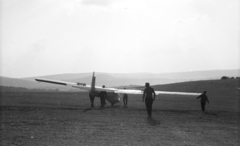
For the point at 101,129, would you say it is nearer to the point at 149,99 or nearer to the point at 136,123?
the point at 136,123

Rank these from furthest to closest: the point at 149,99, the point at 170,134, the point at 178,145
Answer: the point at 149,99 < the point at 170,134 < the point at 178,145

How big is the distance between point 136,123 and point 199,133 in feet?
11.4

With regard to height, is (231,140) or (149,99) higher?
(149,99)

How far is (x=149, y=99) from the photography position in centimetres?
1639

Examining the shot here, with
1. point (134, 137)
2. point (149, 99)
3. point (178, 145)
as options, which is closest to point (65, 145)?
point (134, 137)

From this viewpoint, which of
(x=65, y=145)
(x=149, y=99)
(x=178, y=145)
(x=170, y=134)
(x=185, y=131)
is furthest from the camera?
(x=149, y=99)

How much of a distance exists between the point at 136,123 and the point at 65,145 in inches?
225

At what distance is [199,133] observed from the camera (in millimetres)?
11789

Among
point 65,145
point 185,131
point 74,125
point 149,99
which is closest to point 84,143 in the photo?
point 65,145

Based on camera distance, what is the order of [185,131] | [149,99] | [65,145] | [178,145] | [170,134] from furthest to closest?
1. [149,99]
2. [185,131]
3. [170,134]
4. [178,145]
5. [65,145]

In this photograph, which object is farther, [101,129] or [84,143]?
[101,129]

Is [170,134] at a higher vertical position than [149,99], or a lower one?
lower

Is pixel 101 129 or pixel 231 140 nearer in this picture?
pixel 231 140

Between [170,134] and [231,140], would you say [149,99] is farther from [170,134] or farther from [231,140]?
[231,140]
